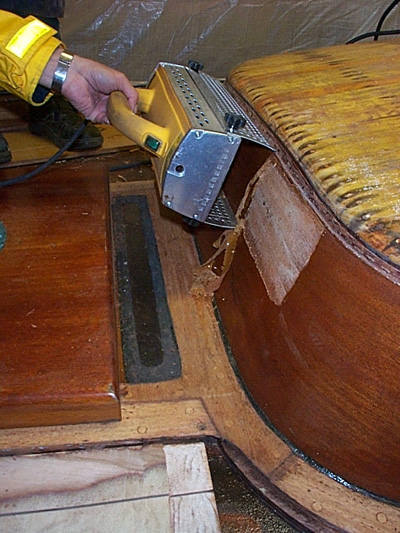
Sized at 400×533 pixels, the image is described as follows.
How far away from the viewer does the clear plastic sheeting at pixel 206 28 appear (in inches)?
84.3

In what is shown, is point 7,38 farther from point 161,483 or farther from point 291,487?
point 291,487

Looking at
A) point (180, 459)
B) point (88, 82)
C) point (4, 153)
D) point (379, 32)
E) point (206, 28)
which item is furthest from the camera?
point (206, 28)

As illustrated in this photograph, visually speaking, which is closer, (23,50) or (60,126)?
(23,50)

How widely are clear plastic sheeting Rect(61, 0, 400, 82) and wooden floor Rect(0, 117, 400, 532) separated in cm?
162

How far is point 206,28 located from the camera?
2.23 metres

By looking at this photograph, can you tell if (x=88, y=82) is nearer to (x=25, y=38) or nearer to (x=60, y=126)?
(x=25, y=38)

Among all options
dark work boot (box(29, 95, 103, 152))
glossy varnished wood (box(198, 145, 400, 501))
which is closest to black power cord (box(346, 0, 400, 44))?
dark work boot (box(29, 95, 103, 152))

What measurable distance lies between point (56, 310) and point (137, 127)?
358 millimetres

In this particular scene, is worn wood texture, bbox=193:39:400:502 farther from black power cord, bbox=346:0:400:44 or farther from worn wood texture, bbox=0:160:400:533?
black power cord, bbox=346:0:400:44

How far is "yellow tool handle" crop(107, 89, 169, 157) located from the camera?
0.87 meters

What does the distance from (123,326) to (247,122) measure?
1.55 ft

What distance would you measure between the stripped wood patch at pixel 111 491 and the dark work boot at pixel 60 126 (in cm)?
112

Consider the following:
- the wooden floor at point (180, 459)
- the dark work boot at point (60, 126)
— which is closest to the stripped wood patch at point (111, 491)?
the wooden floor at point (180, 459)

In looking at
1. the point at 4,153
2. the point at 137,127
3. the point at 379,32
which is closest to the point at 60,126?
the point at 4,153
